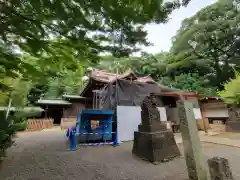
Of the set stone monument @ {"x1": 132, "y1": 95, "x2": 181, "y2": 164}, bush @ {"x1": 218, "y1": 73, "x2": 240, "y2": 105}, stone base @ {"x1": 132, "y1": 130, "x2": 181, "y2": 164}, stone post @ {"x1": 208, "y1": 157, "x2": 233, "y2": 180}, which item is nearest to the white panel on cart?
stone monument @ {"x1": 132, "y1": 95, "x2": 181, "y2": 164}

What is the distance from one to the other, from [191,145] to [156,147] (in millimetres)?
1213

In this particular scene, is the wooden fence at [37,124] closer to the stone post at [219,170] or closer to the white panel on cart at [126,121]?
the white panel on cart at [126,121]

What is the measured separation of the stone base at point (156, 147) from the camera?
3990mm

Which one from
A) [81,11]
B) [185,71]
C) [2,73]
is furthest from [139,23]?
[185,71]

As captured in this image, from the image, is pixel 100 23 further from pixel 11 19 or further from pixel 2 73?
pixel 2 73

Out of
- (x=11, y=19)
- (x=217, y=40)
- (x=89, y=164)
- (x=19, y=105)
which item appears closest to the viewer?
(x=11, y=19)

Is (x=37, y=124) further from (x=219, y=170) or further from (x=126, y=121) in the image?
(x=219, y=170)

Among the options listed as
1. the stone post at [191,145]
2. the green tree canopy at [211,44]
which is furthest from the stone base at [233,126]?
the stone post at [191,145]

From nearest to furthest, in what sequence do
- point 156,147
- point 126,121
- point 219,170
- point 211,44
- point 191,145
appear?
1. point 219,170
2. point 191,145
3. point 156,147
4. point 126,121
5. point 211,44

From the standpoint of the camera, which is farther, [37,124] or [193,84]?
[193,84]

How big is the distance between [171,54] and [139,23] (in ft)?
55.9

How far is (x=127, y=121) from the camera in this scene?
23.1 ft

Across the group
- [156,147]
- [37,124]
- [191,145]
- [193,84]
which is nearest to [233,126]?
[193,84]

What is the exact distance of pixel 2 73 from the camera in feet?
5.96
